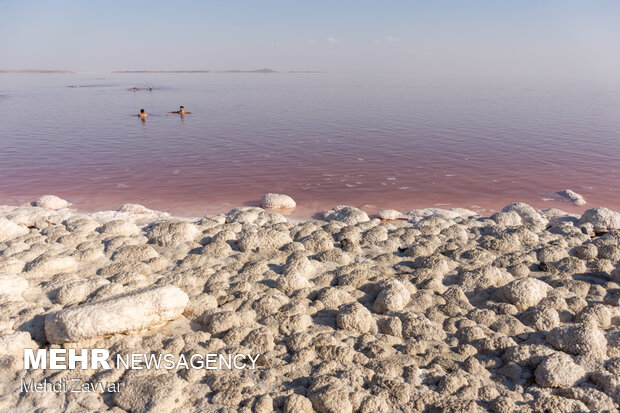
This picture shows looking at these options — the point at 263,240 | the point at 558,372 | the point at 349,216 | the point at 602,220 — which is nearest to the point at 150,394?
the point at 263,240

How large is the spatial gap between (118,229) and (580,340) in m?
6.47

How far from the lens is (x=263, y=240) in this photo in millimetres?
6320

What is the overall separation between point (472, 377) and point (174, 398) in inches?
104

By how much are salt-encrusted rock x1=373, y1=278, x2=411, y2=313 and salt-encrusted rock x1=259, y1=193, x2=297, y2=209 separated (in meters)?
5.58

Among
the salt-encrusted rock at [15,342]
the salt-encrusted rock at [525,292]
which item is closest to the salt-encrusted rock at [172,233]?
the salt-encrusted rock at [15,342]

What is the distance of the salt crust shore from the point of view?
11.6 ft

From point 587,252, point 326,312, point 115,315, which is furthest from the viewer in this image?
point 587,252

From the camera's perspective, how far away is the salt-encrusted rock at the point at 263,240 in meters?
6.26

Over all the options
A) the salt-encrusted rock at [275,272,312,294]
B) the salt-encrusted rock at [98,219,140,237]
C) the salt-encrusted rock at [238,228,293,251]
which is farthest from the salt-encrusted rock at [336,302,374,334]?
the salt-encrusted rock at [98,219,140,237]

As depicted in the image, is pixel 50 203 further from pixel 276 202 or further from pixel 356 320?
pixel 356 320

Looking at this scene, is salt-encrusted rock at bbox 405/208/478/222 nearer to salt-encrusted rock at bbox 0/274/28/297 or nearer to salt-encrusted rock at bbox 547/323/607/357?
salt-encrusted rock at bbox 547/323/607/357

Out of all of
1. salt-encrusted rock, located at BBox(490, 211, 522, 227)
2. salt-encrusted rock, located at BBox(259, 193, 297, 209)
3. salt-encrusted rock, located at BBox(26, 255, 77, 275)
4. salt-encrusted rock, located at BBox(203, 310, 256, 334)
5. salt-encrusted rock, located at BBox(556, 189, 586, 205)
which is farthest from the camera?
salt-encrusted rock, located at BBox(556, 189, 586, 205)

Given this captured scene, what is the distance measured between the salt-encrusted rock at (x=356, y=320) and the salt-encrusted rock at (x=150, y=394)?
5.73 feet

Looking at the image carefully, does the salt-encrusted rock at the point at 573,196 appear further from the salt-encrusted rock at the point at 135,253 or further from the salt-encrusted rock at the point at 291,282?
the salt-encrusted rock at the point at 135,253
